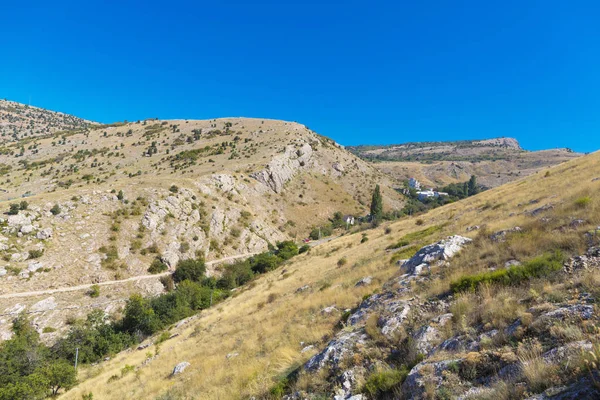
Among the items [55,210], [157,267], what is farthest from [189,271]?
[55,210]

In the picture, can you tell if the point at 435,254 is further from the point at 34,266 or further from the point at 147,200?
the point at 147,200

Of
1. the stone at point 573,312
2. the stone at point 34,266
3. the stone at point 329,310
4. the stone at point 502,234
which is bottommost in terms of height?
the stone at point 329,310

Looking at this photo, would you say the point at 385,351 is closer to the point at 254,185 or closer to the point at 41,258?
the point at 41,258

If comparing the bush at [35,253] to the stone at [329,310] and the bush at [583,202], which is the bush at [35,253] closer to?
the stone at [329,310]

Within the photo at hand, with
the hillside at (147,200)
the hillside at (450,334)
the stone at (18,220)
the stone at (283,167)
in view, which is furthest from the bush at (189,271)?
the stone at (283,167)

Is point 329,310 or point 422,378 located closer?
point 422,378

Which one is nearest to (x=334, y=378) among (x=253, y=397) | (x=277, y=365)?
(x=253, y=397)
